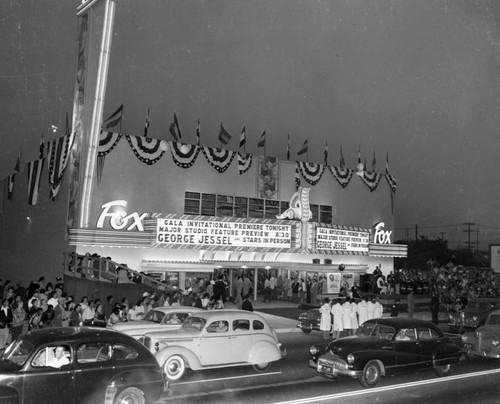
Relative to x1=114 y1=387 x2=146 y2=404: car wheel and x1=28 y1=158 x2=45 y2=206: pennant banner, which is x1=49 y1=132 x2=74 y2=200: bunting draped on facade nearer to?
x1=28 y1=158 x2=45 y2=206: pennant banner

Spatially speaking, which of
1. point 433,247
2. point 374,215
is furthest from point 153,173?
point 433,247

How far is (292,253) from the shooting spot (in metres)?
33.6

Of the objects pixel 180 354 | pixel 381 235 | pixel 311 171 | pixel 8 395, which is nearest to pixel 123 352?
pixel 8 395

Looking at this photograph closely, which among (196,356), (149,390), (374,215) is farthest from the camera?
(374,215)

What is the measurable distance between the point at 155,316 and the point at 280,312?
41.7 ft

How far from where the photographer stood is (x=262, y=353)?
13.2 m

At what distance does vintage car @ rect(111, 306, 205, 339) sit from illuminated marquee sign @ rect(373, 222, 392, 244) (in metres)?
25.0

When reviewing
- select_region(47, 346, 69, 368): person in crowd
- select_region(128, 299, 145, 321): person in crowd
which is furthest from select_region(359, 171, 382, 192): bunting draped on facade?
select_region(47, 346, 69, 368): person in crowd

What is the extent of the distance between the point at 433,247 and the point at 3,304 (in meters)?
94.0

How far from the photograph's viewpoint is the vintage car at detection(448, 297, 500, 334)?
22.3 metres

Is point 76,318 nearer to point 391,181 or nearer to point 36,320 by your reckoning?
point 36,320

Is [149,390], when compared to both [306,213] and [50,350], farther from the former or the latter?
[306,213]

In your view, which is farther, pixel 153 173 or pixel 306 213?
pixel 306 213

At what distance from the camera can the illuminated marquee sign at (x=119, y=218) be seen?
27531mm
